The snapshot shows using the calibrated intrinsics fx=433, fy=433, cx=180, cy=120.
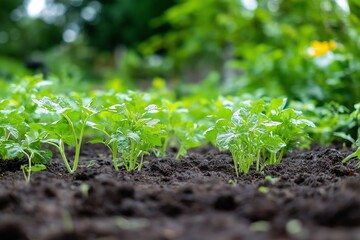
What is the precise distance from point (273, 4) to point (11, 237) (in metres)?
5.99

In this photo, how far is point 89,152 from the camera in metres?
3.27

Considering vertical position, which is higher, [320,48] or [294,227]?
[320,48]

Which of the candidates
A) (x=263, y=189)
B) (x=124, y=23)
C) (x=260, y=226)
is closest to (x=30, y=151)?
(x=263, y=189)

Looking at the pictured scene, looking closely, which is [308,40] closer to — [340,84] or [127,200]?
[340,84]

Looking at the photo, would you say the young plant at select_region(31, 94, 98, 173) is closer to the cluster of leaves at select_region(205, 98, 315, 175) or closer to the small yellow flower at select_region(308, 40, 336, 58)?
the cluster of leaves at select_region(205, 98, 315, 175)

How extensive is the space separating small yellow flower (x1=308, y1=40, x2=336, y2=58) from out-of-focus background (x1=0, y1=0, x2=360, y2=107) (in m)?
0.01

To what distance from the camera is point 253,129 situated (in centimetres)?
203

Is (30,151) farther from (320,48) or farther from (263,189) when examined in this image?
(320,48)

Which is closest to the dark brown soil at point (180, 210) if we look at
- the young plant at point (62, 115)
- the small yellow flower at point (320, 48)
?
the young plant at point (62, 115)

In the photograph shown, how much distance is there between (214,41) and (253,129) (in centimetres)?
698

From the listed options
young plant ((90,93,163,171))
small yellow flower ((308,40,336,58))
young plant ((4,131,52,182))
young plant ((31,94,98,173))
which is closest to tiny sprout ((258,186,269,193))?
young plant ((90,93,163,171))

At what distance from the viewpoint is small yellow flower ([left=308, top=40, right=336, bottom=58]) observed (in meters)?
5.02

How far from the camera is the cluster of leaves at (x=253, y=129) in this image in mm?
2061

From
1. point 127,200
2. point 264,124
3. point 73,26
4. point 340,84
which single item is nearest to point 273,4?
point 340,84
